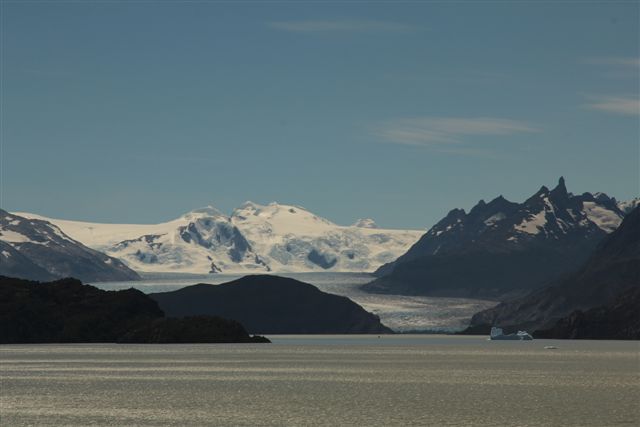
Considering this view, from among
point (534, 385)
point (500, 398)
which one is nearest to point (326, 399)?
point (500, 398)

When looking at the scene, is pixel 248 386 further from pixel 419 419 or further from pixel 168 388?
pixel 419 419

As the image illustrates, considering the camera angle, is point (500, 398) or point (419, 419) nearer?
point (419, 419)

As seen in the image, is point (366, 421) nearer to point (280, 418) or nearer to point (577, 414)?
point (280, 418)

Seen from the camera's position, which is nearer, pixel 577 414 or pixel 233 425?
pixel 233 425

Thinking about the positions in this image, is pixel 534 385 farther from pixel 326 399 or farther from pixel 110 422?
pixel 110 422

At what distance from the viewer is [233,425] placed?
123250 mm

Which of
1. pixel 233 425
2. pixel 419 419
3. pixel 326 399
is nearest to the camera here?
pixel 233 425

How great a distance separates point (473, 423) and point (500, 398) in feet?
116

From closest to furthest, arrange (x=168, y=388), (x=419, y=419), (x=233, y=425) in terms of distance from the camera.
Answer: (x=233, y=425) < (x=419, y=419) < (x=168, y=388)

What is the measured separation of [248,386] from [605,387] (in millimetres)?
52024

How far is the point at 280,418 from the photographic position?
433 feet

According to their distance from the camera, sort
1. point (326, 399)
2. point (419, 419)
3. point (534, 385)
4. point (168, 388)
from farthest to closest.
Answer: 1. point (534, 385)
2. point (168, 388)
3. point (326, 399)
4. point (419, 419)

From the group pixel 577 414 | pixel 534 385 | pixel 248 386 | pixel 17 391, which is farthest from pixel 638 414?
pixel 17 391

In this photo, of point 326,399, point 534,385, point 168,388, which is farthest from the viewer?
point 534,385
